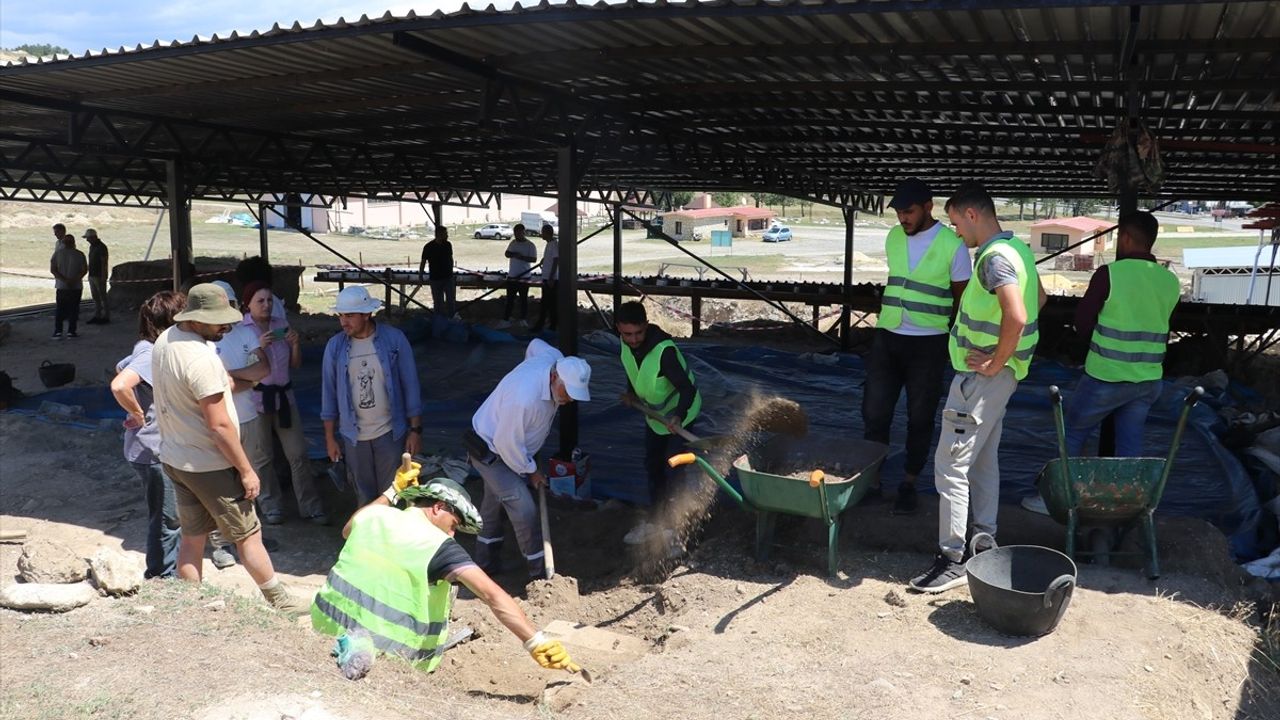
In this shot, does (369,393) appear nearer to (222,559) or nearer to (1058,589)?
(222,559)

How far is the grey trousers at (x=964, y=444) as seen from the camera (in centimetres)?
442

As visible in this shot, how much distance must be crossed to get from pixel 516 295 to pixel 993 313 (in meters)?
12.7

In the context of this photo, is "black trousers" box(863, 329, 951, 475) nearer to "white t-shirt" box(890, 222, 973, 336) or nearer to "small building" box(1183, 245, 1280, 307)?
"white t-shirt" box(890, 222, 973, 336)

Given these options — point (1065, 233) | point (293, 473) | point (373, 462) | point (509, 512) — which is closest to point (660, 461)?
point (509, 512)

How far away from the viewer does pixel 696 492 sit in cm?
582

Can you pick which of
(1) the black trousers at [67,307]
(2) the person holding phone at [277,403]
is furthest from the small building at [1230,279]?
(1) the black trousers at [67,307]

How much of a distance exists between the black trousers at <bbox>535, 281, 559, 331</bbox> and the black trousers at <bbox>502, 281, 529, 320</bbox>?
4.21 ft

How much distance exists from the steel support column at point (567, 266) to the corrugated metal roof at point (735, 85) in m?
0.24

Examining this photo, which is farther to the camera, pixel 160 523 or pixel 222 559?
pixel 222 559

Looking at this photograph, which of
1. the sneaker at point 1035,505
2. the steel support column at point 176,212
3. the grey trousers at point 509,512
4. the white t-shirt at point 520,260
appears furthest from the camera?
the white t-shirt at point 520,260

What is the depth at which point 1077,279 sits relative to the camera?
33.2 meters

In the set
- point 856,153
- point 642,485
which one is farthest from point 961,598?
point 856,153

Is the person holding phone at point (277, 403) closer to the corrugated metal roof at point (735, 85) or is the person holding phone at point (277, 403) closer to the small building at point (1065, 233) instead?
the corrugated metal roof at point (735, 85)

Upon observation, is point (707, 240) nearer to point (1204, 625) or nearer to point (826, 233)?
point (826, 233)
